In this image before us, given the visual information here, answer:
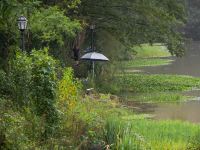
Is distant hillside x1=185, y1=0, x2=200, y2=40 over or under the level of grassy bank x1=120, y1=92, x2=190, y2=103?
over

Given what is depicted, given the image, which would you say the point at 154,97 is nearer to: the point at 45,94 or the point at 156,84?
the point at 156,84

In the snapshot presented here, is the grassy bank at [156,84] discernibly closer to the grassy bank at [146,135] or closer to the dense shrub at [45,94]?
the grassy bank at [146,135]

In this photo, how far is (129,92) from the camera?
91.7 feet

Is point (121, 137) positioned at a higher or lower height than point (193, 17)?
lower

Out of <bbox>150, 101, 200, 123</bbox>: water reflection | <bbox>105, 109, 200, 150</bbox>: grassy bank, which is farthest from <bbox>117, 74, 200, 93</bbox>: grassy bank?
<bbox>105, 109, 200, 150</bbox>: grassy bank

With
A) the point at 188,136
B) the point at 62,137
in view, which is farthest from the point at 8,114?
the point at 188,136

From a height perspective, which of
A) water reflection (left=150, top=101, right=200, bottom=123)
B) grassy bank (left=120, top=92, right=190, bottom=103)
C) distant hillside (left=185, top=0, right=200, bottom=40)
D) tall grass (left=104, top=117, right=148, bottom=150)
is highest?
distant hillside (left=185, top=0, right=200, bottom=40)

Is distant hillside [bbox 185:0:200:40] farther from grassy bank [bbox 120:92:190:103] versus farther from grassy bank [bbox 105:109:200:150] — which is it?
grassy bank [bbox 105:109:200:150]

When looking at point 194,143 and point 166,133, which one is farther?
point 166,133

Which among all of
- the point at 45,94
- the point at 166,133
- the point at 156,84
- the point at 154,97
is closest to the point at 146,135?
the point at 166,133

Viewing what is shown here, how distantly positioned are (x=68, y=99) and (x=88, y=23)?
16621mm

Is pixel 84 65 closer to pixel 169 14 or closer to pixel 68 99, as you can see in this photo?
pixel 169 14

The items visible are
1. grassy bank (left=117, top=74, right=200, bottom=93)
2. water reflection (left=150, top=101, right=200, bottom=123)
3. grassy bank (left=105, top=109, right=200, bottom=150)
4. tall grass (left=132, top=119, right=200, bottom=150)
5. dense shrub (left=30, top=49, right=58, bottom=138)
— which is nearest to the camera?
dense shrub (left=30, top=49, right=58, bottom=138)

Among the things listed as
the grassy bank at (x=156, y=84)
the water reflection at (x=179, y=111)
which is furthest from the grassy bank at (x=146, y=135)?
the grassy bank at (x=156, y=84)
